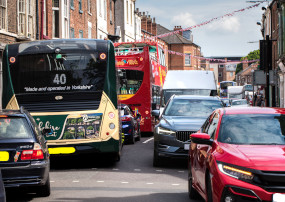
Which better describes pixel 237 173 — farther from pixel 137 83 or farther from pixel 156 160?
pixel 137 83

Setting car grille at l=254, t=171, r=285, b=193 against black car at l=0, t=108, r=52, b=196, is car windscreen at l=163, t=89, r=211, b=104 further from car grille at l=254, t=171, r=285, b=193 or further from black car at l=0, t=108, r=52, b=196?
car grille at l=254, t=171, r=285, b=193

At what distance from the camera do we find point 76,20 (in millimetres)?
→ 39156

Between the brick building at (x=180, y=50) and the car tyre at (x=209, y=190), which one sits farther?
the brick building at (x=180, y=50)

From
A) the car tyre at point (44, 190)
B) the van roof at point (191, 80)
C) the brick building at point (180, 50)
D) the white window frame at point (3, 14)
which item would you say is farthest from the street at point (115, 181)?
the brick building at point (180, 50)

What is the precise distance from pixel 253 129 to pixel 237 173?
1.43 metres

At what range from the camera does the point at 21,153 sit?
9.32 m

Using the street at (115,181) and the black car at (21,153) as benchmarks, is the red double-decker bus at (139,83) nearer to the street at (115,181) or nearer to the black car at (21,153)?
the street at (115,181)

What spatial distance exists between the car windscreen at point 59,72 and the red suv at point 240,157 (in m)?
5.54

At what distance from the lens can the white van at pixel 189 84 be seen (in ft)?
80.0

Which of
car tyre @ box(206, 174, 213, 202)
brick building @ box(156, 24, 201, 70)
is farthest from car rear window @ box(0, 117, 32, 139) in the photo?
brick building @ box(156, 24, 201, 70)

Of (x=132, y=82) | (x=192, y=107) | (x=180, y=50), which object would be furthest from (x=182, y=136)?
(x=180, y=50)

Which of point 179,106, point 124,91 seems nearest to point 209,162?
point 179,106

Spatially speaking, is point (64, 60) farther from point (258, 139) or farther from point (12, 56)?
point (258, 139)

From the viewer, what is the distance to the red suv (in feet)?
21.8
